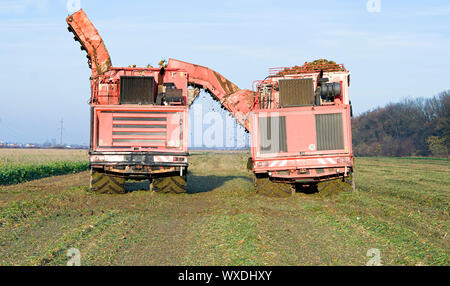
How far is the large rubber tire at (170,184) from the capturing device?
54.4ft

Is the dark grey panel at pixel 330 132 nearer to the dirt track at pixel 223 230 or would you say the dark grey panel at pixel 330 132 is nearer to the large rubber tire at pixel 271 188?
the dirt track at pixel 223 230

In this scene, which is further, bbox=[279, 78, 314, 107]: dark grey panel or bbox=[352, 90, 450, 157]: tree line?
bbox=[352, 90, 450, 157]: tree line

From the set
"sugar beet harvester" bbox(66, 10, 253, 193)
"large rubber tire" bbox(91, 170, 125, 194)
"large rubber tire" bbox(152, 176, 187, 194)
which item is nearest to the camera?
"sugar beet harvester" bbox(66, 10, 253, 193)

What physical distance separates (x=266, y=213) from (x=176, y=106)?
530cm

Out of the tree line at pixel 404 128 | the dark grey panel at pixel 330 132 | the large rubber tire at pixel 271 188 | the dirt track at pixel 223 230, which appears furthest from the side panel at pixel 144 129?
the tree line at pixel 404 128

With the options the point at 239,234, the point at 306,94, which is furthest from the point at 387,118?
the point at 239,234

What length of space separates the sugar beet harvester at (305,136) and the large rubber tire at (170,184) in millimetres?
2579

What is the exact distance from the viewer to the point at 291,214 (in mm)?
12328

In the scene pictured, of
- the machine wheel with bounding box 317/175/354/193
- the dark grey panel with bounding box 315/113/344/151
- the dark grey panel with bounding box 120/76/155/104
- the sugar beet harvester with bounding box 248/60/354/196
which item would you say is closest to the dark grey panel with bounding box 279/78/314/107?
the sugar beet harvester with bounding box 248/60/354/196

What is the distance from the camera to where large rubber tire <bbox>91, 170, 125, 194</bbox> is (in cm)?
1619

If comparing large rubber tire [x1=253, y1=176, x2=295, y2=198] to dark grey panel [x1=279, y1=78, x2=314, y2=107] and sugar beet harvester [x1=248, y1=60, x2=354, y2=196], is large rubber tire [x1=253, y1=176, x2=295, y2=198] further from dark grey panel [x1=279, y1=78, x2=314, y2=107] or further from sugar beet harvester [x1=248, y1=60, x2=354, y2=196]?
dark grey panel [x1=279, y1=78, x2=314, y2=107]
